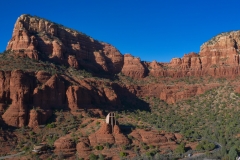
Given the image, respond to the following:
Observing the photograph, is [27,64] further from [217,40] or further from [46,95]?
[217,40]

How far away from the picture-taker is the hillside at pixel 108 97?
53.8 meters

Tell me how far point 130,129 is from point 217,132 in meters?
21.2

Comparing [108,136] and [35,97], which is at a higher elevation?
[35,97]

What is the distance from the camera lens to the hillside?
177 ft

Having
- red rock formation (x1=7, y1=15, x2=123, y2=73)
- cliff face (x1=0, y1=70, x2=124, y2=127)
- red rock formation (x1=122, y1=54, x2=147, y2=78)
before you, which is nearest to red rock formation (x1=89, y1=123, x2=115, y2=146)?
cliff face (x1=0, y1=70, x2=124, y2=127)

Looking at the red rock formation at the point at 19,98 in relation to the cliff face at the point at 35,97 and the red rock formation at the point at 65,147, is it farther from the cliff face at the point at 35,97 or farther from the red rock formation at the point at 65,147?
the red rock formation at the point at 65,147

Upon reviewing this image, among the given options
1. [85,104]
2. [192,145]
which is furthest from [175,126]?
[85,104]

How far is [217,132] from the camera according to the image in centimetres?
6812

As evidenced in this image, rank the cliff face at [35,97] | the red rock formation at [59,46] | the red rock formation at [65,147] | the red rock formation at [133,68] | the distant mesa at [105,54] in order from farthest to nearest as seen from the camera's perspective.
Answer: the red rock formation at [133,68], the distant mesa at [105,54], the red rock formation at [59,46], the cliff face at [35,97], the red rock formation at [65,147]

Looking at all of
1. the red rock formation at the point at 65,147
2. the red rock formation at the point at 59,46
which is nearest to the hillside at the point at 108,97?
the red rock formation at the point at 65,147

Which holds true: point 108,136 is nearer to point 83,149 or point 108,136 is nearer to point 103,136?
point 103,136

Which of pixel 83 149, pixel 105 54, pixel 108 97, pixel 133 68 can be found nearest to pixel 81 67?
pixel 108 97

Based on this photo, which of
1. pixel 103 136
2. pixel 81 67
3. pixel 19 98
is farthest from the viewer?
pixel 81 67

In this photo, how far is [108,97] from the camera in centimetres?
7750
